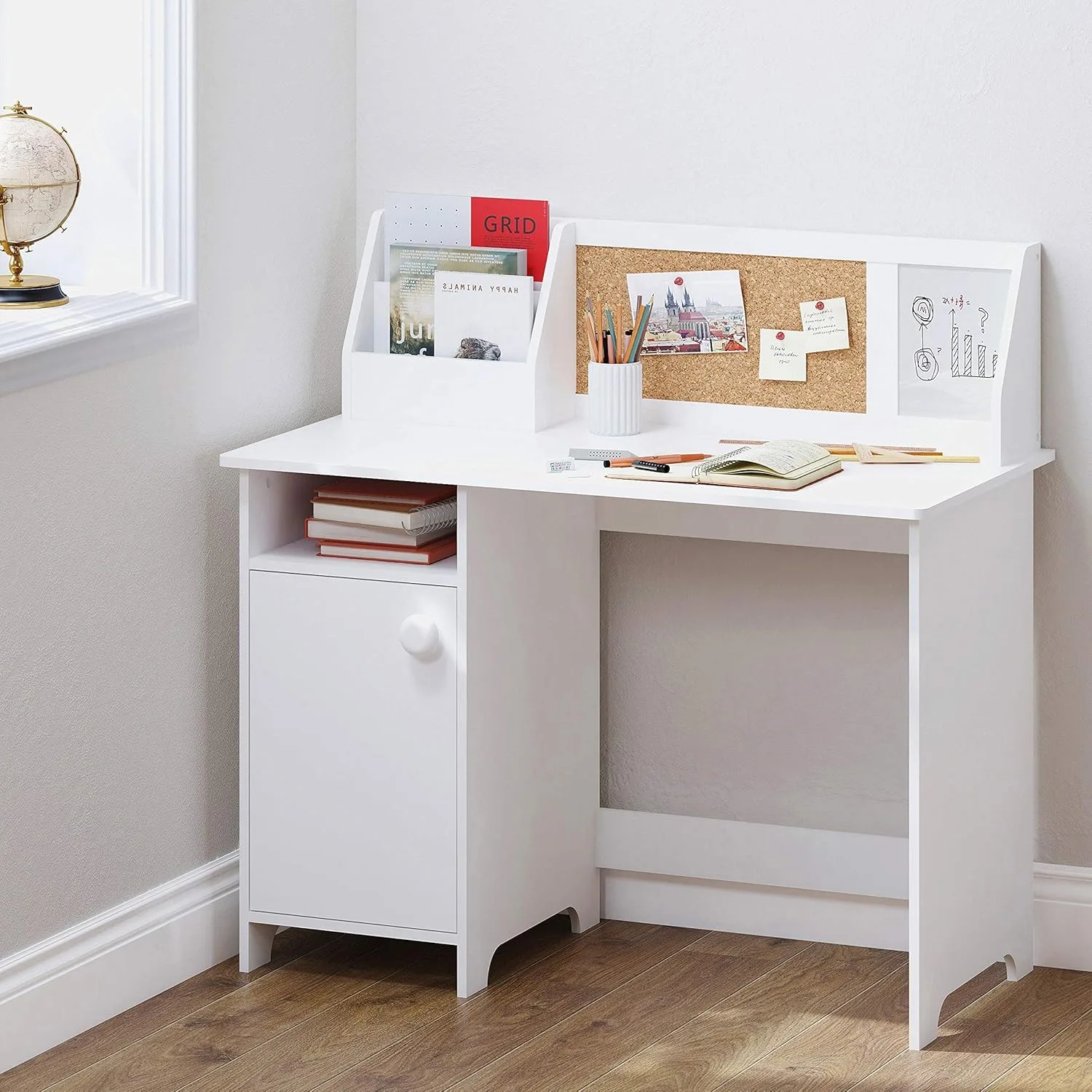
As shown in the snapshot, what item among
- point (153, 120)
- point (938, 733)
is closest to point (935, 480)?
point (938, 733)

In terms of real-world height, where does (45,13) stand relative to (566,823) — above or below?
above

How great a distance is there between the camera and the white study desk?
2.38 metres

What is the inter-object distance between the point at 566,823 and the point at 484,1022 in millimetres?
A: 390

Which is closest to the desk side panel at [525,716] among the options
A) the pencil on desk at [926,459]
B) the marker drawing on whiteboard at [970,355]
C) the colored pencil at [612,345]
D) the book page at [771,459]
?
the colored pencil at [612,345]

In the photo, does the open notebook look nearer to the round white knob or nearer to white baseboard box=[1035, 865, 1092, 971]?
the round white knob

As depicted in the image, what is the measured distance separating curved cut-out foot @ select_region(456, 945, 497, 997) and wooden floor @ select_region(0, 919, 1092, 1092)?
0.05 ft

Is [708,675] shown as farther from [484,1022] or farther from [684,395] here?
[484,1022]

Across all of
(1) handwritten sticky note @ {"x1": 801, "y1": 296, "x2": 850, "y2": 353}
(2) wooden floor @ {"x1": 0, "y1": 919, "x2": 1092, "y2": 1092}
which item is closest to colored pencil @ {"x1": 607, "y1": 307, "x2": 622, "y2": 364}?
(1) handwritten sticky note @ {"x1": 801, "y1": 296, "x2": 850, "y2": 353}

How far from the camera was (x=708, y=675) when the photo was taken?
113 inches

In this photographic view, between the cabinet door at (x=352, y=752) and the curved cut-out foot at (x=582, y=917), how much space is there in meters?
0.33

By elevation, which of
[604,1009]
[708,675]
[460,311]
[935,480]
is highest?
[460,311]

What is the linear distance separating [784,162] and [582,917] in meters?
1.16

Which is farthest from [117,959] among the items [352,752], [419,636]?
[419,636]

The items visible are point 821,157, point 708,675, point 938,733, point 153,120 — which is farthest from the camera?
point 708,675
